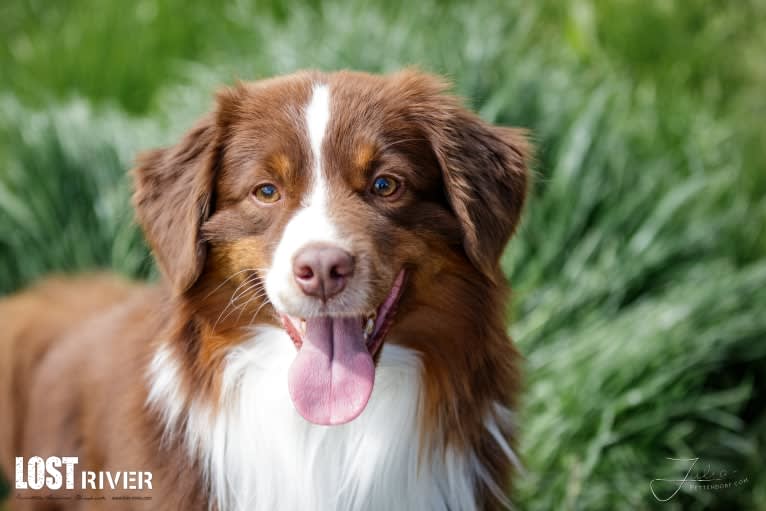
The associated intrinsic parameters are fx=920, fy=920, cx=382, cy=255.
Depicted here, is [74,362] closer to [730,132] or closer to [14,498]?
[14,498]

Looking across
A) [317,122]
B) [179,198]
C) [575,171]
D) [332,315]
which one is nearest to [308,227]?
[332,315]

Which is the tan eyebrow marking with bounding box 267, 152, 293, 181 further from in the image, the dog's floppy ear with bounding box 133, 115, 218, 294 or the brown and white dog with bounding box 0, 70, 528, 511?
the dog's floppy ear with bounding box 133, 115, 218, 294

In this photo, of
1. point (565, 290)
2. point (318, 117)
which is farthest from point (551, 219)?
point (318, 117)

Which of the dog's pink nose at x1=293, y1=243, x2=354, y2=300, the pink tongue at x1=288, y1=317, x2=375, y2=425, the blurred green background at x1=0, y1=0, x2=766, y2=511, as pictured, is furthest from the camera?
the blurred green background at x1=0, y1=0, x2=766, y2=511

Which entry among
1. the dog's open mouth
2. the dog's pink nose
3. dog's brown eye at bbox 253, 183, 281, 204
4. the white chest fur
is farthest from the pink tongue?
dog's brown eye at bbox 253, 183, 281, 204

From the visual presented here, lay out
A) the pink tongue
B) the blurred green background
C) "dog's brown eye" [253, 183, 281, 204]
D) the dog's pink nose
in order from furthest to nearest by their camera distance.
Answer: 1. the blurred green background
2. "dog's brown eye" [253, 183, 281, 204]
3. the pink tongue
4. the dog's pink nose

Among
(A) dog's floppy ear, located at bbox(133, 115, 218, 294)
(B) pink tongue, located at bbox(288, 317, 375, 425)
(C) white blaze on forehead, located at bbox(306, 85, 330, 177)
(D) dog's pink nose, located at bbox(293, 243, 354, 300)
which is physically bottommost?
(B) pink tongue, located at bbox(288, 317, 375, 425)

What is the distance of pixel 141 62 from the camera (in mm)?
7066

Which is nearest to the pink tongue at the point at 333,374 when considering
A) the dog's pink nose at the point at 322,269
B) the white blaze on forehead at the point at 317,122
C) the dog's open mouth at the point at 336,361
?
the dog's open mouth at the point at 336,361

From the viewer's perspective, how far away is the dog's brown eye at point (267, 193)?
9.87 feet

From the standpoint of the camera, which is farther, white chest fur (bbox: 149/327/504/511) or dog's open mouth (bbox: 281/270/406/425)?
white chest fur (bbox: 149/327/504/511)

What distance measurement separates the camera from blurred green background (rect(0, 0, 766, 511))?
456cm

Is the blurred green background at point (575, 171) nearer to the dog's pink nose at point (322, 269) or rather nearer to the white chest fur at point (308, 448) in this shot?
the white chest fur at point (308, 448)

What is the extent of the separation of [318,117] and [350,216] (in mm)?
367
